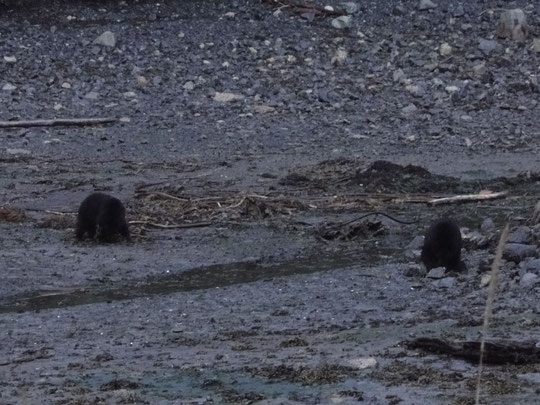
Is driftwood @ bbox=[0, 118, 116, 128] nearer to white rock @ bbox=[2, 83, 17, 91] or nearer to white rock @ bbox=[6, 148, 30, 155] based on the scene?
white rock @ bbox=[6, 148, 30, 155]

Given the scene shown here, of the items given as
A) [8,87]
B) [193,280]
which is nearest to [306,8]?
[8,87]

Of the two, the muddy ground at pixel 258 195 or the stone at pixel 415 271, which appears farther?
the stone at pixel 415 271

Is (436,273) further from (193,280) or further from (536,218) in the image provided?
(536,218)

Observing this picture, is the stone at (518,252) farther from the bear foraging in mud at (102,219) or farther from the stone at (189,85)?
the stone at (189,85)

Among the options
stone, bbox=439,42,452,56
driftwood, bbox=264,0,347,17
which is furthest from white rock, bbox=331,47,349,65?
stone, bbox=439,42,452,56

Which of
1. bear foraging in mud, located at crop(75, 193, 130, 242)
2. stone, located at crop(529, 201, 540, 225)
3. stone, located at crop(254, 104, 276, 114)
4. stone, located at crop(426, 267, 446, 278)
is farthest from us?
stone, located at crop(254, 104, 276, 114)

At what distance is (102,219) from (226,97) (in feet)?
18.5

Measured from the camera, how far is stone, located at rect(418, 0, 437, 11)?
55.4 feet

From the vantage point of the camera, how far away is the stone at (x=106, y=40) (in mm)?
15627

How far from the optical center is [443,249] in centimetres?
809

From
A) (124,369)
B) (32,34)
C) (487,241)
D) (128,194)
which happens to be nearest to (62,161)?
(128,194)

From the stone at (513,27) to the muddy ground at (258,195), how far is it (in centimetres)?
16

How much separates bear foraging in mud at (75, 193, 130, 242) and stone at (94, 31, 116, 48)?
21.3 ft

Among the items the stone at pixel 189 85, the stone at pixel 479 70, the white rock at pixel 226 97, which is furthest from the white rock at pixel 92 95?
the stone at pixel 479 70
